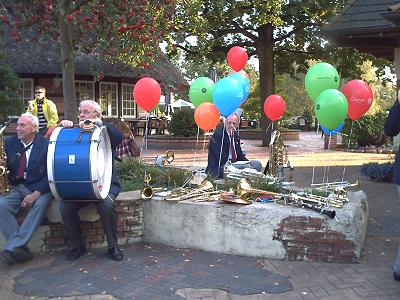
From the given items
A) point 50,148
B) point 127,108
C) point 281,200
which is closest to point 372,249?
point 281,200

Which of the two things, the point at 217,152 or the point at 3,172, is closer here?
the point at 3,172

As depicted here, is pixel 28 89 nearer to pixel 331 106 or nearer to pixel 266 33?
pixel 266 33

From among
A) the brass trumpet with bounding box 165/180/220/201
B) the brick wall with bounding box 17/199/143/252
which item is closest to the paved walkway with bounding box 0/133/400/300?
the brick wall with bounding box 17/199/143/252

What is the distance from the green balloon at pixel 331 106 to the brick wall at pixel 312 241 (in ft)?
4.39

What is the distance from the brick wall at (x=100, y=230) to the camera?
516 cm

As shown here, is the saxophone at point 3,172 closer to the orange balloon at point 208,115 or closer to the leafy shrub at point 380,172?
the orange balloon at point 208,115

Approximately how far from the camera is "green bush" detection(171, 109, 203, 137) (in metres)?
18.0

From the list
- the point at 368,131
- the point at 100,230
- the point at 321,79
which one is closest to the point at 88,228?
the point at 100,230

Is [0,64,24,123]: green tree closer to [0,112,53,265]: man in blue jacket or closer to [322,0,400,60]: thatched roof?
[322,0,400,60]: thatched roof

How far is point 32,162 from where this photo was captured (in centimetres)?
507

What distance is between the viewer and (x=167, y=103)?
109 ft

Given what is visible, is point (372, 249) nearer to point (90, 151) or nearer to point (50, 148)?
point (90, 151)

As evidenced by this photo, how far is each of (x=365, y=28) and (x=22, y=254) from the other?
7165 mm

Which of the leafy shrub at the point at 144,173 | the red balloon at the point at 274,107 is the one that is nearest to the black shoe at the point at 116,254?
the leafy shrub at the point at 144,173
